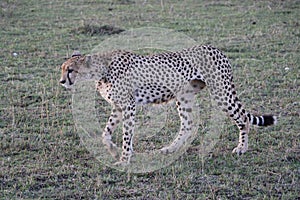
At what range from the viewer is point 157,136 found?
22.7 feet

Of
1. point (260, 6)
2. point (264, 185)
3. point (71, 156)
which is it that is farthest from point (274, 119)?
point (260, 6)

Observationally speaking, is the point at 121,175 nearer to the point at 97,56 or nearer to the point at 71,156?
the point at 71,156

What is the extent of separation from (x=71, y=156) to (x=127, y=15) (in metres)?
7.39

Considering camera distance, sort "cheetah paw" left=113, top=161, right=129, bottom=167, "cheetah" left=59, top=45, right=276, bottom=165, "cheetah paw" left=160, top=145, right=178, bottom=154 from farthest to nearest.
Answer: "cheetah paw" left=160, top=145, right=178, bottom=154, "cheetah" left=59, top=45, right=276, bottom=165, "cheetah paw" left=113, top=161, right=129, bottom=167

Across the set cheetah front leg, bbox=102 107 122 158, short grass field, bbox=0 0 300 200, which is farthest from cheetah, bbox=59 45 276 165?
short grass field, bbox=0 0 300 200

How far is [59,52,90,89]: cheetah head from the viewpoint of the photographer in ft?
19.9

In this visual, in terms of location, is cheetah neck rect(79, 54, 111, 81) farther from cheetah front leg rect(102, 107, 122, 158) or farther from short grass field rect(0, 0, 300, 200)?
short grass field rect(0, 0, 300, 200)

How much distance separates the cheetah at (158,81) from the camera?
616cm

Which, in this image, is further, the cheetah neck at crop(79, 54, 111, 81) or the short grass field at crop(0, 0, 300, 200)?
the cheetah neck at crop(79, 54, 111, 81)

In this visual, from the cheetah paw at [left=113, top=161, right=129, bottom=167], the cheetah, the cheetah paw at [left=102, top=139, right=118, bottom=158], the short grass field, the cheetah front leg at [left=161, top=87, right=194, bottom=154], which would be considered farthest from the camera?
the cheetah front leg at [left=161, top=87, right=194, bottom=154]

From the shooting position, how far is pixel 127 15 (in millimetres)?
13156

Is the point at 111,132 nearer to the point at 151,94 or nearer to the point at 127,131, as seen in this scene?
the point at 127,131

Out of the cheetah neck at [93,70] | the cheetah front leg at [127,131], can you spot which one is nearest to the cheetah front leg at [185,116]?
the cheetah front leg at [127,131]

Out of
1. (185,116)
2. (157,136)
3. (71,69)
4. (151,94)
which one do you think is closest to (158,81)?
(151,94)
